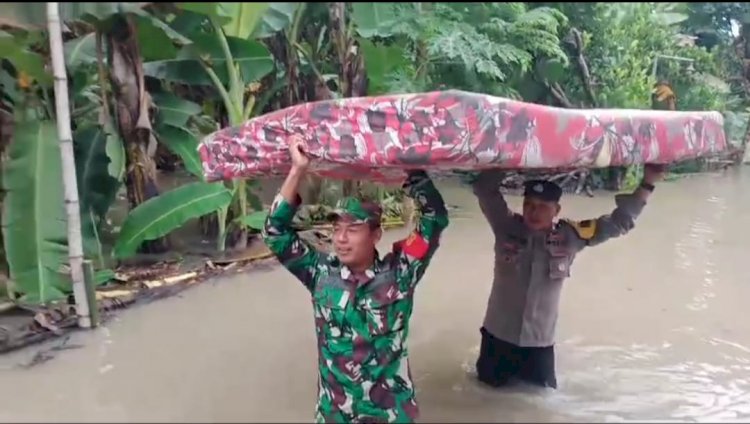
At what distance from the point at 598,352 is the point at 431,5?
60.3 inches

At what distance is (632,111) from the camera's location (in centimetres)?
129

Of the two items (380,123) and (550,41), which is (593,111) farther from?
(550,41)

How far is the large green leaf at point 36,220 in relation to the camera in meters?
2.60

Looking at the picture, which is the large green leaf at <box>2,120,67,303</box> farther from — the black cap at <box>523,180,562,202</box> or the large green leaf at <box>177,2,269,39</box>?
the large green leaf at <box>177,2,269,39</box>

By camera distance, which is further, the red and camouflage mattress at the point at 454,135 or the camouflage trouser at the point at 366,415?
the camouflage trouser at the point at 366,415

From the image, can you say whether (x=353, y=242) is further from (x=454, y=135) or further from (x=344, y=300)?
(x=454, y=135)

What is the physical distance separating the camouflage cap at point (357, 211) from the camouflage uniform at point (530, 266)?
1.35 feet

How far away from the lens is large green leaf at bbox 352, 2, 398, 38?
1012mm

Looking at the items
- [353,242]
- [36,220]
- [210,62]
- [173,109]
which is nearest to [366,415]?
[353,242]

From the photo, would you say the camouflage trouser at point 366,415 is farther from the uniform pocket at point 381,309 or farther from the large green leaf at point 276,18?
the large green leaf at point 276,18

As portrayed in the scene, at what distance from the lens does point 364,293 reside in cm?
149

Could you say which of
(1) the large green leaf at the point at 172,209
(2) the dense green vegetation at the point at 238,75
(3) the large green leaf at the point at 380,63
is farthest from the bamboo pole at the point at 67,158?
(3) the large green leaf at the point at 380,63

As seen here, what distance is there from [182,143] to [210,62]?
31 centimetres

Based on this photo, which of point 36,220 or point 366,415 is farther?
point 36,220
